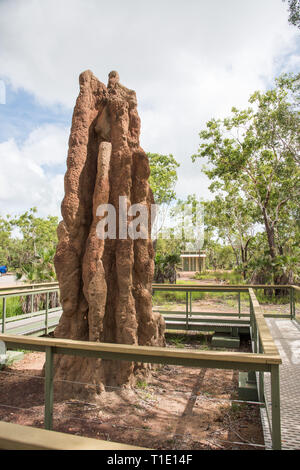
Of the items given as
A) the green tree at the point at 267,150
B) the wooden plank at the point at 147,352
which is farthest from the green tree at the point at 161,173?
the wooden plank at the point at 147,352

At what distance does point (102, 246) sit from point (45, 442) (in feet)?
12.4

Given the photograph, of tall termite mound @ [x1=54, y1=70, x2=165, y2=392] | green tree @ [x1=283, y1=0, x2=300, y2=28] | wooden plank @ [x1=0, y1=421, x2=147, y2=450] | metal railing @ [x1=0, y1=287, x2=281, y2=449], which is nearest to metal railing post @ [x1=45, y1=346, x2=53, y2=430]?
metal railing @ [x1=0, y1=287, x2=281, y2=449]

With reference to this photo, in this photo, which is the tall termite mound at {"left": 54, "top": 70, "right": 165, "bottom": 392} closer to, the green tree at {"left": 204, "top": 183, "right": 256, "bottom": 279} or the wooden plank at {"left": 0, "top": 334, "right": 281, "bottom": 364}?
the wooden plank at {"left": 0, "top": 334, "right": 281, "bottom": 364}

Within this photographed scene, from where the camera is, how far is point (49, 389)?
2.50 metres

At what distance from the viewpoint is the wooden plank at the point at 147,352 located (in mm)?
2070

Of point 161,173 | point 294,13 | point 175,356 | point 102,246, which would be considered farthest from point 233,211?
point 175,356

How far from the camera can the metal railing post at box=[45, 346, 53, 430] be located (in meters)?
2.41

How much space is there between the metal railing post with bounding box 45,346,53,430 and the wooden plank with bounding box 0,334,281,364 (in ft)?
0.30

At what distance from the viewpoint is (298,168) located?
53.3 feet

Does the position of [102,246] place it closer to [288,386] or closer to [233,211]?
[288,386]

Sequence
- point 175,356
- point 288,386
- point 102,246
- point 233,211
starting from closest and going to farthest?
point 175,356, point 288,386, point 102,246, point 233,211
